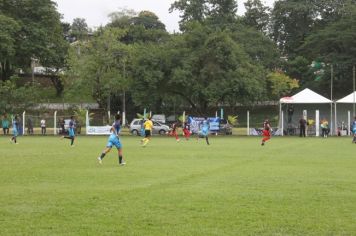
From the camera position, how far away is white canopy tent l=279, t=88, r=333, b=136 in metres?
49.5

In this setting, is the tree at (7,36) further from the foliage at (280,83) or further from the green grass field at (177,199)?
the green grass field at (177,199)

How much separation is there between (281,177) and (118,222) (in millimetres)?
7328

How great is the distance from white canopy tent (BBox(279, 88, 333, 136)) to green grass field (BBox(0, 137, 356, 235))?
101ft

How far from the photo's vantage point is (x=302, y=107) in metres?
52.7

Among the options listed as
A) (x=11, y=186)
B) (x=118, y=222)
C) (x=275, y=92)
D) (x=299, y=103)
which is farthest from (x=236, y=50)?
(x=118, y=222)

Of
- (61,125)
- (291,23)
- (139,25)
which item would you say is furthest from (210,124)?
(139,25)

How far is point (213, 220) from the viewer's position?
365 inches

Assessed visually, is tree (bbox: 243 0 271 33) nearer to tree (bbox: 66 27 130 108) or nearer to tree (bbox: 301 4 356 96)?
tree (bbox: 301 4 356 96)

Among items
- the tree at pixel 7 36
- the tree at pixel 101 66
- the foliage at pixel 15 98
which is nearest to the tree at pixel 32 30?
the tree at pixel 7 36

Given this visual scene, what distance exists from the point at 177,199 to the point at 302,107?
141ft

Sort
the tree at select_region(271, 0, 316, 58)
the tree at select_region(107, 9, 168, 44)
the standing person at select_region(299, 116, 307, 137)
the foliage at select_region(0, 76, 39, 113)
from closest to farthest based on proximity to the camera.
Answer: the standing person at select_region(299, 116, 307, 137) < the foliage at select_region(0, 76, 39, 113) < the tree at select_region(271, 0, 316, 58) < the tree at select_region(107, 9, 168, 44)

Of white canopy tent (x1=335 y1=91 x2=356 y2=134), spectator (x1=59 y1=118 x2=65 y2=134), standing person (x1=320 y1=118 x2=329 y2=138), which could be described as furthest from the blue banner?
spectator (x1=59 y1=118 x2=65 y2=134)

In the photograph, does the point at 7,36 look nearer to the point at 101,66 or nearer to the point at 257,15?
the point at 101,66

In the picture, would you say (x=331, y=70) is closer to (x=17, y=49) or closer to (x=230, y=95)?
(x=230, y=95)
